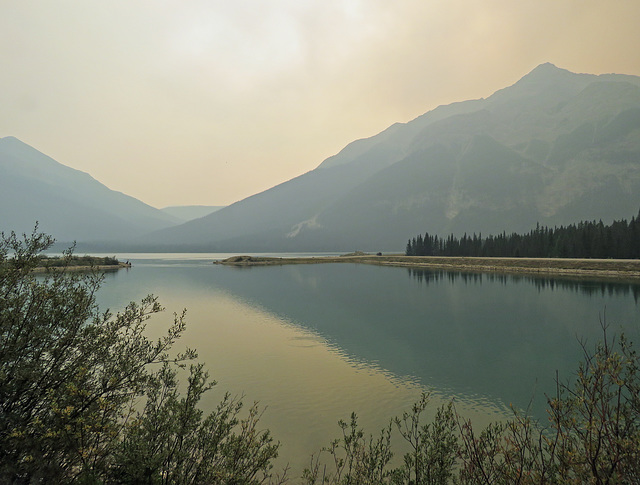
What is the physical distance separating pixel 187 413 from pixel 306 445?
26.3 feet

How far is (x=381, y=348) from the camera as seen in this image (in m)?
29.0

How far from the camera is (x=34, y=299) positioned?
27.0ft

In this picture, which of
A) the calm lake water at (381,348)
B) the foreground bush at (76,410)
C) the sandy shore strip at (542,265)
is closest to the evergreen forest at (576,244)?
the sandy shore strip at (542,265)

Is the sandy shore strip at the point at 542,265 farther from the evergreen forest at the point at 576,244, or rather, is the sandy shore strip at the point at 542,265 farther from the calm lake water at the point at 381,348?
the calm lake water at the point at 381,348

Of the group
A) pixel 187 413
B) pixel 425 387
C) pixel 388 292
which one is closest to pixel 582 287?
pixel 388 292

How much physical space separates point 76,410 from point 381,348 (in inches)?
983

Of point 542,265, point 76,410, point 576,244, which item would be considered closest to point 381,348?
point 76,410

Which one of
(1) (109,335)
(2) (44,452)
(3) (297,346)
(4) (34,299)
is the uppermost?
(4) (34,299)

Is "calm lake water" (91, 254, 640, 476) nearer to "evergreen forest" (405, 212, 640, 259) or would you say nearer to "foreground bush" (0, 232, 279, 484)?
"foreground bush" (0, 232, 279, 484)

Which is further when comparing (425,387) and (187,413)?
(425,387)

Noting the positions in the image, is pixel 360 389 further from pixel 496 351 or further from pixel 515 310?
pixel 515 310

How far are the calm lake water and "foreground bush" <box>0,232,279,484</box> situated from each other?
561 cm

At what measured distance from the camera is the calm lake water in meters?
17.7

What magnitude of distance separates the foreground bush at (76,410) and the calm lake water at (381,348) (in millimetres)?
5609
